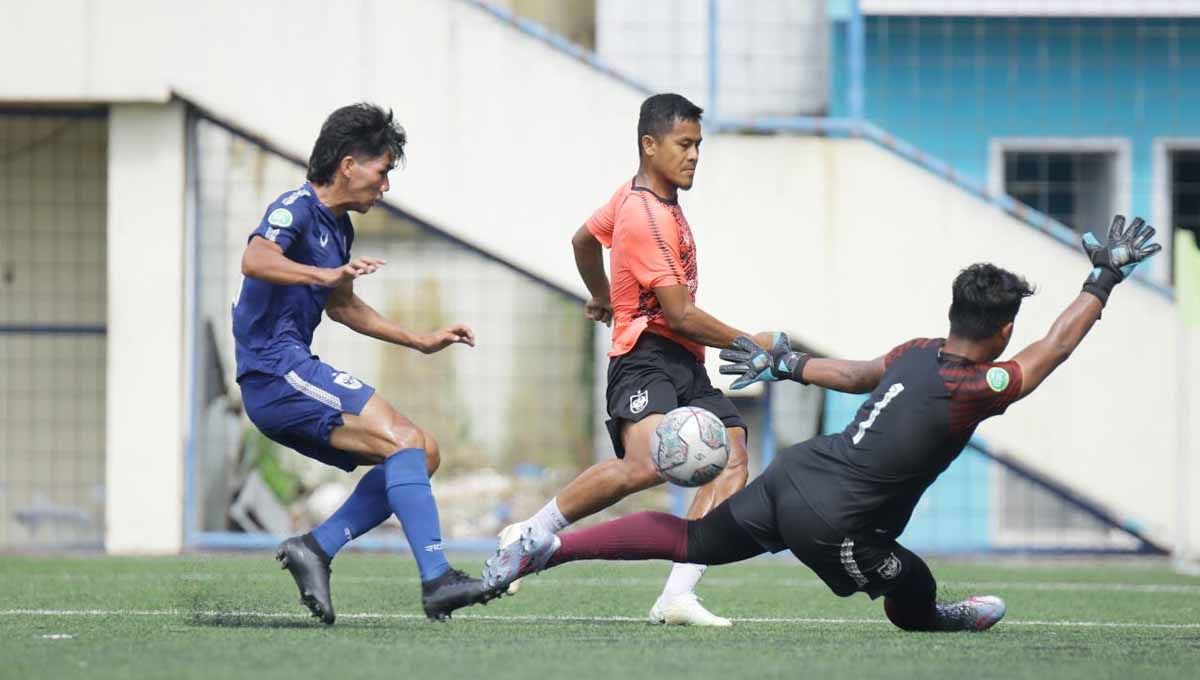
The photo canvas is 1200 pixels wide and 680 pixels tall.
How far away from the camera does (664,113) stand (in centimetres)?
732

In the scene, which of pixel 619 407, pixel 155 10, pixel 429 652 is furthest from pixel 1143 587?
pixel 155 10

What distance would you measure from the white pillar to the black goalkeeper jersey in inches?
286

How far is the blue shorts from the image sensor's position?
6.65m

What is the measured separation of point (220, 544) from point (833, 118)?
565 cm

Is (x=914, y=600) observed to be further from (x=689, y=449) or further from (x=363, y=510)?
(x=363, y=510)

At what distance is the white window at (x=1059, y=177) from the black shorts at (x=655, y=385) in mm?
8369

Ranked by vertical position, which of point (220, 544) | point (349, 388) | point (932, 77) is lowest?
point (220, 544)

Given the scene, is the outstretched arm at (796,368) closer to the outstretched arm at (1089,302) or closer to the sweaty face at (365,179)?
the outstretched arm at (1089,302)

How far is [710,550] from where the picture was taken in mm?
6395

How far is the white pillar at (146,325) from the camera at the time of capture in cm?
1257

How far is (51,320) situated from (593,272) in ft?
25.6

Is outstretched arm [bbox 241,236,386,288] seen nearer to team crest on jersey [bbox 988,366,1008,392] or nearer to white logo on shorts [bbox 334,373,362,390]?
white logo on shorts [bbox 334,373,362,390]

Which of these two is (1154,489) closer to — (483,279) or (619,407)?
(483,279)

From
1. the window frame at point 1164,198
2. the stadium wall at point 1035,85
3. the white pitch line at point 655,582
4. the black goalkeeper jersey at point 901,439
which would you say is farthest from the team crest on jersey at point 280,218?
the window frame at point 1164,198
